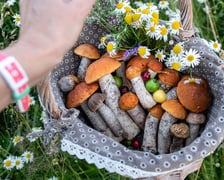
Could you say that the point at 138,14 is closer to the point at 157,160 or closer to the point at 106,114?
the point at 106,114

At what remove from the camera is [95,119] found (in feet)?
4.40

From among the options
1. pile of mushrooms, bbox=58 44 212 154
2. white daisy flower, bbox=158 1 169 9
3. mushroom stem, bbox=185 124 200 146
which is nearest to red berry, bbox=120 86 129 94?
pile of mushrooms, bbox=58 44 212 154

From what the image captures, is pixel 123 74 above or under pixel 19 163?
above

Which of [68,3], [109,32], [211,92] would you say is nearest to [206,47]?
[211,92]

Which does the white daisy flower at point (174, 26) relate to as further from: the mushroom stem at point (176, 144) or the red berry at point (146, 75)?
the mushroom stem at point (176, 144)

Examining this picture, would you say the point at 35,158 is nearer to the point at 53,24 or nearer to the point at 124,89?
the point at 124,89

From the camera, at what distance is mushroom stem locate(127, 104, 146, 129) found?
133 cm

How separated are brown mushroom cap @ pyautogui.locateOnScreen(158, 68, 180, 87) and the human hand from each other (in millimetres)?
529

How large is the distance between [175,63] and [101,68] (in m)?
0.19

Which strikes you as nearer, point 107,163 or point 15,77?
point 15,77

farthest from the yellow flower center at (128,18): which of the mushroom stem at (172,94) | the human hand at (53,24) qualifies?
the human hand at (53,24)

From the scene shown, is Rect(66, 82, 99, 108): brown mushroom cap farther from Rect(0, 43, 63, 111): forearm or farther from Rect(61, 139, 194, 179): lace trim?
Rect(0, 43, 63, 111): forearm

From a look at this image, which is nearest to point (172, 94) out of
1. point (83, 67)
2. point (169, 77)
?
point (169, 77)

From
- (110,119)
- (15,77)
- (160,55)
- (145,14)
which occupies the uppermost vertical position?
(15,77)
